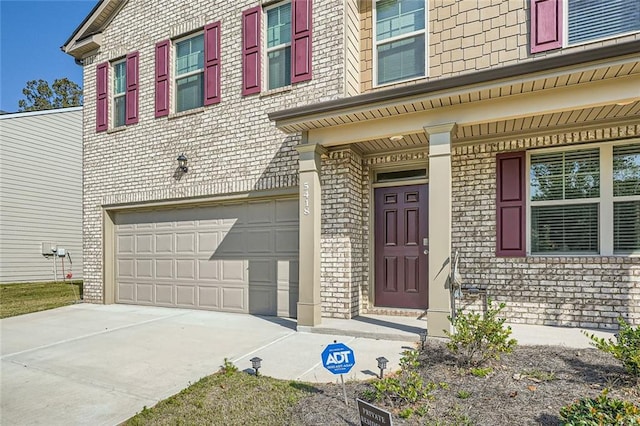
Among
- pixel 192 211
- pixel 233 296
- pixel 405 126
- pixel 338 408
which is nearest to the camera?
pixel 338 408

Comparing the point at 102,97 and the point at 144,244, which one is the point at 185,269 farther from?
the point at 102,97

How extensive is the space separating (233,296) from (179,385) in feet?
11.4

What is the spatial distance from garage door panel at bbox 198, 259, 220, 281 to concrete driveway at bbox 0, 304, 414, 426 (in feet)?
2.64

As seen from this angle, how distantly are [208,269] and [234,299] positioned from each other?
0.83 meters

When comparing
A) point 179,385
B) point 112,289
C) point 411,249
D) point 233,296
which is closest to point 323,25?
point 411,249

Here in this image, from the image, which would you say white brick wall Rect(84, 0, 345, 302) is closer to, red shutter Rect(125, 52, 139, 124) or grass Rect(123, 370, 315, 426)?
red shutter Rect(125, 52, 139, 124)

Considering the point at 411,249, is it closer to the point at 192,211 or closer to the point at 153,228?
the point at 192,211

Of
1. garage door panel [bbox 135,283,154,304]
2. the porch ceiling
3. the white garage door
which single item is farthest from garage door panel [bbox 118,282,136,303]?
the porch ceiling

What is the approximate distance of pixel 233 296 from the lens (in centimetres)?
731

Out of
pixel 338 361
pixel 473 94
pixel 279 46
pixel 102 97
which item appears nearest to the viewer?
pixel 338 361

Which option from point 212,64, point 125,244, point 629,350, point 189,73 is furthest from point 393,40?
point 125,244

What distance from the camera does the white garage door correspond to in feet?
22.4

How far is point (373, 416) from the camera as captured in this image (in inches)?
98.3

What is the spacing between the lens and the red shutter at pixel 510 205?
564 cm
